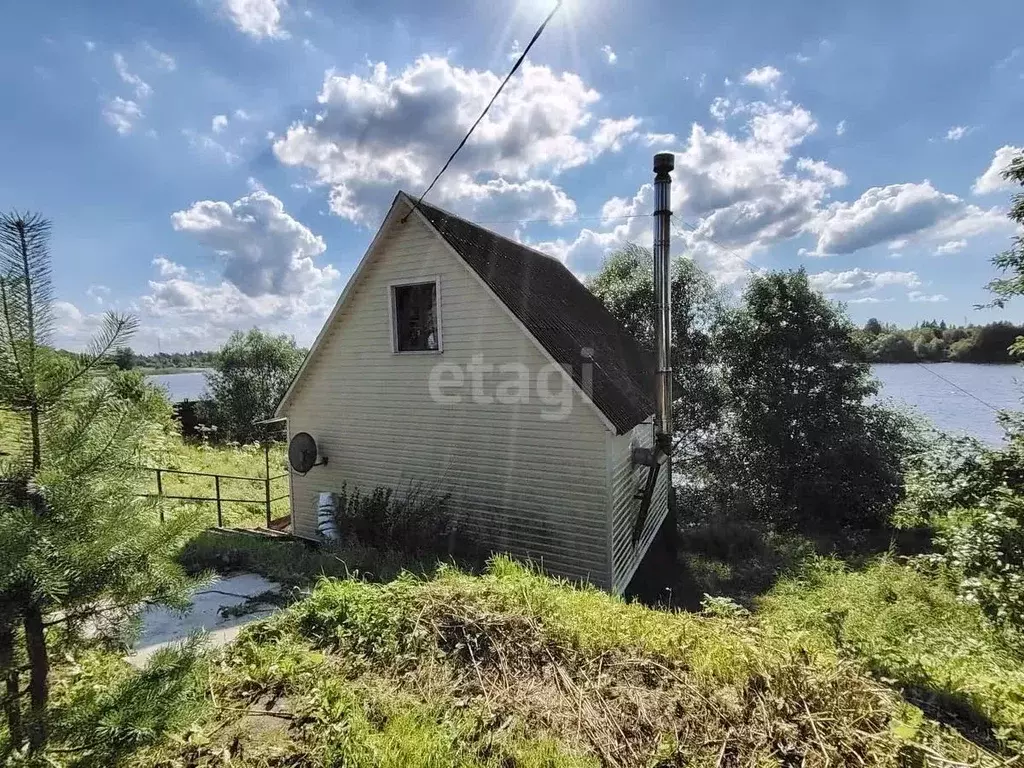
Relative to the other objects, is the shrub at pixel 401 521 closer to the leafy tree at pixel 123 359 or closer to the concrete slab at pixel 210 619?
the concrete slab at pixel 210 619

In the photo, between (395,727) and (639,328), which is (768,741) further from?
(639,328)

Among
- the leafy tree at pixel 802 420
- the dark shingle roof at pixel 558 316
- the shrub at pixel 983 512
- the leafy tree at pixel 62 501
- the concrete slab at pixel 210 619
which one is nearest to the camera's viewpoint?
the leafy tree at pixel 62 501

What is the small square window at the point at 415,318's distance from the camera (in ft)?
28.0

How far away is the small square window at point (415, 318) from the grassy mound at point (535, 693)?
5265 millimetres

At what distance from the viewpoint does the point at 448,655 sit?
3.48 metres

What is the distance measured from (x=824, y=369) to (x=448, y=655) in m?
14.3

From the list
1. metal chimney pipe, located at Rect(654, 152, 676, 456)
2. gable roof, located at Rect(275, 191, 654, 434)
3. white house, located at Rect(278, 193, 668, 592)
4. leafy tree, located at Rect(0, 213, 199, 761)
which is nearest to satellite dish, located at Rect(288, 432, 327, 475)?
white house, located at Rect(278, 193, 668, 592)

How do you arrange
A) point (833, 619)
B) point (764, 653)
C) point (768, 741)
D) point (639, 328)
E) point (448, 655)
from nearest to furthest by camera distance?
point (768, 741) < point (764, 653) < point (448, 655) < point (833, 619) < point (639, 328)

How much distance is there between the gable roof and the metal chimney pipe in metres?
0.38

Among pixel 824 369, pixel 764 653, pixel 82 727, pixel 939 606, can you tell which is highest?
pixel 824 369

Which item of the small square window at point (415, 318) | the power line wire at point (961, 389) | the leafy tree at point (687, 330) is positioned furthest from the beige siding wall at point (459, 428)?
the leafy tree at point (687, 330)

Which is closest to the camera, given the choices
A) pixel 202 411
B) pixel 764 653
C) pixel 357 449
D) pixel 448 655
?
pixel 764 653

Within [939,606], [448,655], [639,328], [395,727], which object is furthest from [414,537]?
[639,328]

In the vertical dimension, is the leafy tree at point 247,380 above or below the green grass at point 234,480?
above
